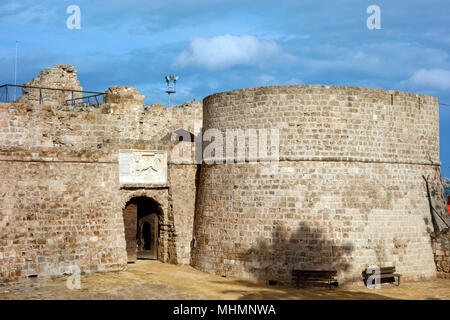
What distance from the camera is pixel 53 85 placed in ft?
66.2

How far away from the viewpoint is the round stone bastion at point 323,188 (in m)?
14.6

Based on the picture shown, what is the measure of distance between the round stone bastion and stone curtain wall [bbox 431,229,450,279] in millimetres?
243

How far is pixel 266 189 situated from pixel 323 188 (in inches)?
65.4

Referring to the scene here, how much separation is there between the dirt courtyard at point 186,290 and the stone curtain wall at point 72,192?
80 centimetres

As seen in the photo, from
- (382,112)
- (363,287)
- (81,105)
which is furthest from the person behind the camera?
(81,105)

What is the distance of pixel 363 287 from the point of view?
47.3ft

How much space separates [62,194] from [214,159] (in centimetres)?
482

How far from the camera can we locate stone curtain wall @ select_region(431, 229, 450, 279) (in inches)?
620

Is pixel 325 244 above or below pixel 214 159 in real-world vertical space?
below

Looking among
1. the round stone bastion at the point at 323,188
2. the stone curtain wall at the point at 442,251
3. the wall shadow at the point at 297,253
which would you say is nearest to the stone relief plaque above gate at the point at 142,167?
the round stone bastion at the point at 323,188

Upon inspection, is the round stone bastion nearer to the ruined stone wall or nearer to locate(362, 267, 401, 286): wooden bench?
locate(362, 267, 401, 286): wooden bench

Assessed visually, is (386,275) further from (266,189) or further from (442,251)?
(266,189)
